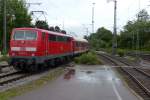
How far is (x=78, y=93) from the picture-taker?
17.4m

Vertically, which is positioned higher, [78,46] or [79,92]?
[78,46]

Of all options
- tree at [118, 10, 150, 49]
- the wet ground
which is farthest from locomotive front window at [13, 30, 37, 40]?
tree at [118, 10, 150, 49]

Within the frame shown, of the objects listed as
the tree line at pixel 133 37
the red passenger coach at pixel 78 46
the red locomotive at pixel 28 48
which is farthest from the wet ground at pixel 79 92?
the tree line at pixel 133 37

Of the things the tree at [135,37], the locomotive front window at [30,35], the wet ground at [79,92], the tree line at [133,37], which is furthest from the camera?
the tree at [135,37]

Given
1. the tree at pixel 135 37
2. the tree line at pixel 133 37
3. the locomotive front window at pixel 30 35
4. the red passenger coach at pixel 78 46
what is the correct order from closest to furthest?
1. the locomotive front window at pixel 30 35
2. the red passenger coach at pixel 78 46
3. the tree line at pixel 133 37
4. the tree at pixel 135 37

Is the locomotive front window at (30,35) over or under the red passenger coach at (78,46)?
over

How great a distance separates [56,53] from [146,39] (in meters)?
79.6

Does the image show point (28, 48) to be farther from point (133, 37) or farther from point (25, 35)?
point (133, 37)

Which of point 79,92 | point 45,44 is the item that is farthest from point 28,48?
point 79,92

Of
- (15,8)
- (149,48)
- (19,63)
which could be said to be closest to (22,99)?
Result: (19,63)

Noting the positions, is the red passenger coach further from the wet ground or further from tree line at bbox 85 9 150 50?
tree line at bbox 85 9 150 50

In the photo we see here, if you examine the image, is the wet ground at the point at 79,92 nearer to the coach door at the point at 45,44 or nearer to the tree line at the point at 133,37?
the coach door at the point at 45,44

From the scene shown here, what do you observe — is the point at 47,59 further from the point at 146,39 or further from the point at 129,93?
the point at 146,39

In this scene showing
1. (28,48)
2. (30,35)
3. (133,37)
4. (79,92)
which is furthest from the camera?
(133,37)
